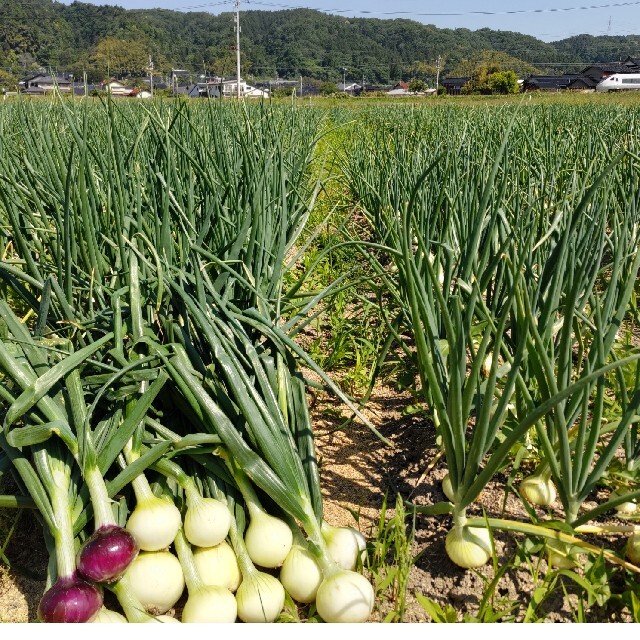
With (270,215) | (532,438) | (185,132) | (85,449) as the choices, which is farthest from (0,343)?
(185,132)

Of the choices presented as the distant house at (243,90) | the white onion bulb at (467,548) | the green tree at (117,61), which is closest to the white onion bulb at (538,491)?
the white onion bulb at (467,548)

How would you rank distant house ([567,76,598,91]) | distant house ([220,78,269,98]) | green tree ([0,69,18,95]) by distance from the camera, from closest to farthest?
green tree ([0,69,18,95]), distant house ([220,78,269,98]), distant house ([567,76,598,91])

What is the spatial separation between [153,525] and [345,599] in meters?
0.35

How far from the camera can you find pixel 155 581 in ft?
3.55

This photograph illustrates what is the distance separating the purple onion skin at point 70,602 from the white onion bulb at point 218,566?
0.59 feet

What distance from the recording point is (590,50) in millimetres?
121625

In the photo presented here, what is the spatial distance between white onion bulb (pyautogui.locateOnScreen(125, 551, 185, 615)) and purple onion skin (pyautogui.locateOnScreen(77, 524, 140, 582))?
0.04m

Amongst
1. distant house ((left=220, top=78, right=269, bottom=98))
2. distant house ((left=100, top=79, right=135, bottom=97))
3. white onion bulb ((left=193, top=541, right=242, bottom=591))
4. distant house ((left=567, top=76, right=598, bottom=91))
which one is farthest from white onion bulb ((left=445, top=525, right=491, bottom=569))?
distant house ((left=567, top=76, right=598, bottom=91))

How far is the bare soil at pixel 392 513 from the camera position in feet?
3.90

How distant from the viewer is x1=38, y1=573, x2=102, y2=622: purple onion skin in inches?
38.4

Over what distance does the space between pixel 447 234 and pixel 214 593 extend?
3.99 ft

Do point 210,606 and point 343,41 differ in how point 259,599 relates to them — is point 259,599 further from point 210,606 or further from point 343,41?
point 343,41

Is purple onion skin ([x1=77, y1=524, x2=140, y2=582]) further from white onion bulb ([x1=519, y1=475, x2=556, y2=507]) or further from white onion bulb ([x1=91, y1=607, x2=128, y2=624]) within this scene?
Answer: white onion bulb ([x1=519, y1=475, x2=556, y2=507])

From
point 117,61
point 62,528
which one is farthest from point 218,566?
point 117,61
